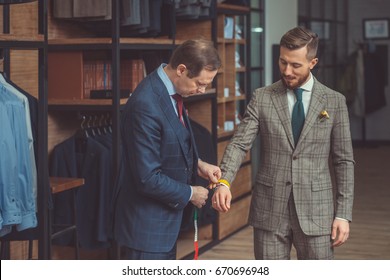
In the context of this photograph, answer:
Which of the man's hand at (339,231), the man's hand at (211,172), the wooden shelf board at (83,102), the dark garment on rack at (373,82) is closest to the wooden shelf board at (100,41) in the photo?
the wooden shelf board at (83,102)

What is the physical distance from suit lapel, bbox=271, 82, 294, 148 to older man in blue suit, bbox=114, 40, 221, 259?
0.26m

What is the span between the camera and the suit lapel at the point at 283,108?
2.91m

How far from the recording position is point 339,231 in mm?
2939

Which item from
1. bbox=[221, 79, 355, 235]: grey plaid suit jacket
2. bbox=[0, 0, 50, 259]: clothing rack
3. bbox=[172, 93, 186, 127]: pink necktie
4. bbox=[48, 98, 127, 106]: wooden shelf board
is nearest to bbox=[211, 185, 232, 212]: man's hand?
bbox=[221, 79, 355, 235]: grey plaid suit jacket

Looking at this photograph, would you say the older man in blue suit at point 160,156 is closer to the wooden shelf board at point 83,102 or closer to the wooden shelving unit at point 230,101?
the wooden shelf board at point 83,102

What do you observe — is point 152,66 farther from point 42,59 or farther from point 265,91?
point 265,91

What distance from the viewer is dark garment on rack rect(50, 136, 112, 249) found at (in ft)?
15.8

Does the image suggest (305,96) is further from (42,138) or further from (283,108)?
(42,138)

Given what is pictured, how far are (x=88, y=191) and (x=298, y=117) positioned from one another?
7.32 feet

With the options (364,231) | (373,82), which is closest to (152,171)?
(364,231)

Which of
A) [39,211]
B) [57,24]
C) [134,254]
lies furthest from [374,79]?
[134,254]

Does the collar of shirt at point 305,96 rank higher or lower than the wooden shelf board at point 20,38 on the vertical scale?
lower

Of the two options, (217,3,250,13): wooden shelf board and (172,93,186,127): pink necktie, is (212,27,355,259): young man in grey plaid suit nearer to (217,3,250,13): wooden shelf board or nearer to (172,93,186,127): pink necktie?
(172,93,186,127): pink necktie

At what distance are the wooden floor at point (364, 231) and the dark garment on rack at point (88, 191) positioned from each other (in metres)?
1.07
